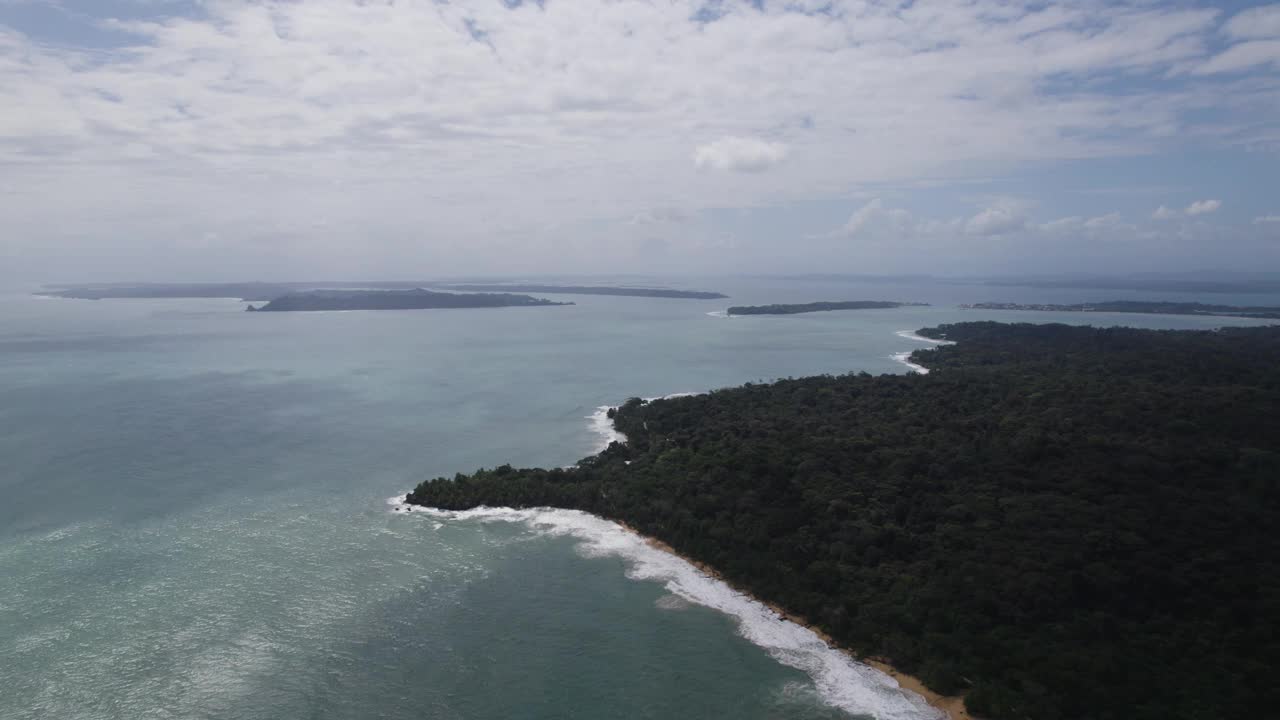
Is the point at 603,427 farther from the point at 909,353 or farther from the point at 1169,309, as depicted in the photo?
the point at 1169,309

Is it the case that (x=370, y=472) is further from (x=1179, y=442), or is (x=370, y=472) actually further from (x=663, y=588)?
(x=1179, y=442)

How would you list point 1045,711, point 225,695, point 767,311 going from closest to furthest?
point 1045,711
point 225,695
point 767,311

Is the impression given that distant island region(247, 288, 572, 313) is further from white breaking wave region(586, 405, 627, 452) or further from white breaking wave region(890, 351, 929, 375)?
white breaking wave region(586, 405, 627, 452)

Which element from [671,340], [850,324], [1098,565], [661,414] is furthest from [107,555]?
[850,324]

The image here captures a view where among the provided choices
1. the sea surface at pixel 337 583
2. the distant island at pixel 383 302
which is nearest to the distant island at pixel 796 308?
the distant island at pixel 383 302

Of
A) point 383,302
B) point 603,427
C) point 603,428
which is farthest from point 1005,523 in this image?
point 383,302

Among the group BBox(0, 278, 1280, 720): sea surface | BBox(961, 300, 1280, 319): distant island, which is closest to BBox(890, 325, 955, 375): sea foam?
BBox(0, 278, 1280, 720): sea surface

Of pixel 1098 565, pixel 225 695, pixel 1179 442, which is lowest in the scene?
pixel 225 695
